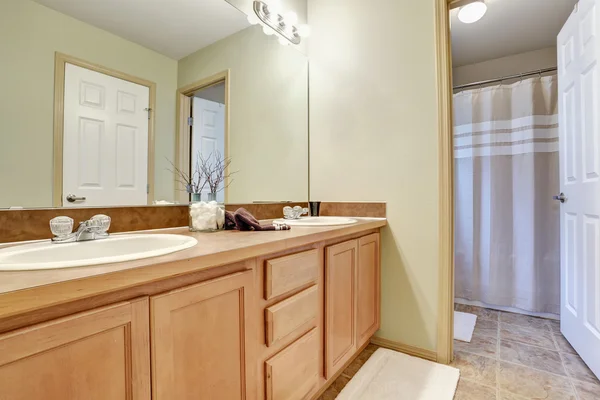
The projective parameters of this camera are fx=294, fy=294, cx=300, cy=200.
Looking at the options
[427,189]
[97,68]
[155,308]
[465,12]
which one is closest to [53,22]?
[97,68]

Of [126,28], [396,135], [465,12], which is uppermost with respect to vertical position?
[465,12]

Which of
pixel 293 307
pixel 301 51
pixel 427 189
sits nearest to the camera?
pixel 293 307

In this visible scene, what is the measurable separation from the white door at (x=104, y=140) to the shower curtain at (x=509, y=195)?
2.55 meters

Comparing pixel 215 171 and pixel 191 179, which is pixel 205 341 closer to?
pixel 191 179

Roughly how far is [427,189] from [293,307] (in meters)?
1.06

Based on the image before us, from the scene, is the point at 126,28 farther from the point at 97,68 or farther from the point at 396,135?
the point at 396,135

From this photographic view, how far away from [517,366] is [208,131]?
2.05 meters

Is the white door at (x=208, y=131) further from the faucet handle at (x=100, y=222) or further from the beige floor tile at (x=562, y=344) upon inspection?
the beige floor tile at (x=562, y=344)

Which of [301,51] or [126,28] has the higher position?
[301,51]

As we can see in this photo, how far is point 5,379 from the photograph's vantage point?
0.44m

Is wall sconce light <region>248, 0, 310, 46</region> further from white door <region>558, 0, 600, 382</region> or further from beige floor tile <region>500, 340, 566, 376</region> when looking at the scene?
beige floor tile <region>500, 340, 566, 376</region>

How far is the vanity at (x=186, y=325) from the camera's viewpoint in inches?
18.7

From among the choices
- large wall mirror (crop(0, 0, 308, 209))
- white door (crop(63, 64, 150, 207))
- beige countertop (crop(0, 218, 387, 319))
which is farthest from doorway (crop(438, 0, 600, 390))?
white door (crop(63, 64, 150, 207))

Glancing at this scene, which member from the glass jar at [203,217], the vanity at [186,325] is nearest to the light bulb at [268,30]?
the glass jar at [203,217]
